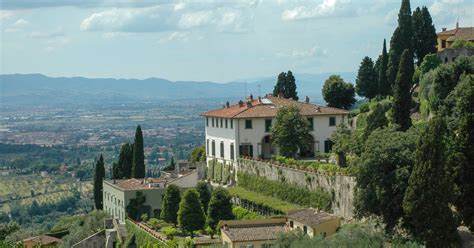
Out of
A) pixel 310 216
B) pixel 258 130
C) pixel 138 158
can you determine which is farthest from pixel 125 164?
pixel 310 216

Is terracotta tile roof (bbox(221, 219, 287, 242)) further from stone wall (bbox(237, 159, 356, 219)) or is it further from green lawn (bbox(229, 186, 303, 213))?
green lawn (bbox(229, 186, 303, 213))

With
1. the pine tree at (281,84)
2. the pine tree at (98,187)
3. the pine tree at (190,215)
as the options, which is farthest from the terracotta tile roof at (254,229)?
the pine tree at (98,187)

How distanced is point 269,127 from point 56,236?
65.0ft

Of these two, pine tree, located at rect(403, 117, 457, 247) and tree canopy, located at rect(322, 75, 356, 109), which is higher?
tree canopy, located at rect(322, 75, 356, 109)

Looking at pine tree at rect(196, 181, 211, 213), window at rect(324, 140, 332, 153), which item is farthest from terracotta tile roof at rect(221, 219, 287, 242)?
window at rect(324, 140, 332, 153)

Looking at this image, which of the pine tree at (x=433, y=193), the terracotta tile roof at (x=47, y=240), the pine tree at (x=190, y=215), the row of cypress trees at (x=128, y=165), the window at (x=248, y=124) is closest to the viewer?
the pine tree at (x=433, y=193)

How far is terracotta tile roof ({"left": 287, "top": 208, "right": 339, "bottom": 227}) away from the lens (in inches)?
1882

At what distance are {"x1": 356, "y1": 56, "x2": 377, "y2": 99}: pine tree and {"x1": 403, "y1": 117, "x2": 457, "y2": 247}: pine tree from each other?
144ft

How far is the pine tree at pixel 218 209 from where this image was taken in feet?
186

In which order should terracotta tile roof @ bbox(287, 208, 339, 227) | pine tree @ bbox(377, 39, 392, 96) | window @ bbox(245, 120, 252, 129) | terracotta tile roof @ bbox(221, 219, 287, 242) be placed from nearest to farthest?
terracotta tile roof @ bbox(287, 208, 339, 227) → terracotta tile roof @ bbox(221, 219, 287, 242) → window @ bbox(245, 120, 252, 129) → pine tree @ bbox(377, 39, 392, 96)

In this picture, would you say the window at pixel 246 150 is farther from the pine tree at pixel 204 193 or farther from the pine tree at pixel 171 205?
the pine tree at pixel 171 205

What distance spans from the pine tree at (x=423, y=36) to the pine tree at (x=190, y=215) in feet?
107

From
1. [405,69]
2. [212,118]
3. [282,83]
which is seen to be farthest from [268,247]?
[282,83]

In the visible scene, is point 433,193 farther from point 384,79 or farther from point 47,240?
point 384,79
